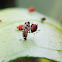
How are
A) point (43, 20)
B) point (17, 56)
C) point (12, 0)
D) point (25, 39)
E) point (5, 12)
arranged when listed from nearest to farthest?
point (17, 56) → point (25, 39) → point (43, 20) → point (5, 12) → point (12, 0)

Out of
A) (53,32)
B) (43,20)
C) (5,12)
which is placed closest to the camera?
(53,32)

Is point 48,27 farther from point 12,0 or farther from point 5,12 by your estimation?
point 12,0

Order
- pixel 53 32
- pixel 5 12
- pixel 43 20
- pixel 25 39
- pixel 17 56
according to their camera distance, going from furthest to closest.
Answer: pixel 5 12 → pixel 43 20 → pixel 53 32 → pixel 25 39 → pixel 17 56

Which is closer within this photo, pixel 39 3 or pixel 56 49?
pixel 56 49

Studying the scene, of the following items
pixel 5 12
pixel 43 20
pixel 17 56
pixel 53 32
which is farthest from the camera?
pixel 5 12

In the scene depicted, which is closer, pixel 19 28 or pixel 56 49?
pixel 56 49

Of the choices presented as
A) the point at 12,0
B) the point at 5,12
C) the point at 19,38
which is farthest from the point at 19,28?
the point at 12,0

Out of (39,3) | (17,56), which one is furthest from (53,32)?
(39,3)

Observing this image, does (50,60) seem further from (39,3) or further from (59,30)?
(39,3)
